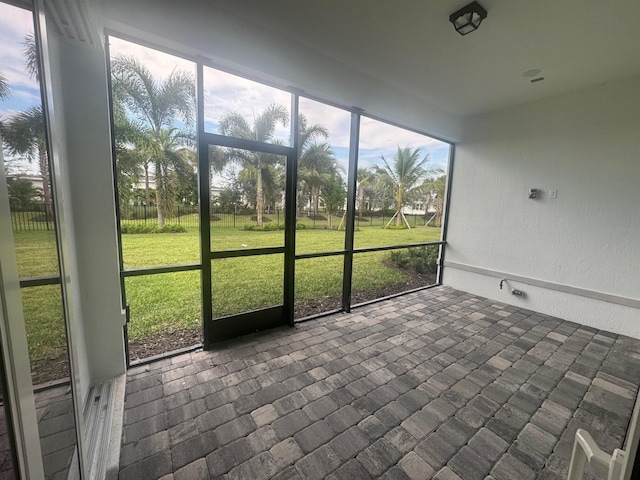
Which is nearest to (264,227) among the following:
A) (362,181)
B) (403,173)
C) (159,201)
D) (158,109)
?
(159,201)

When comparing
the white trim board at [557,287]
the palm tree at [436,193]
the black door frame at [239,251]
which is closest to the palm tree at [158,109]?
the black door frame at [239,251]

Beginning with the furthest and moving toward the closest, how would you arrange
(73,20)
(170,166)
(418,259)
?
1. (418,259)
2. (170,166)
3. (73,20)

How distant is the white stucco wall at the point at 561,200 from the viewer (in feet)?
11.0

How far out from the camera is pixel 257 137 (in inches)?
116

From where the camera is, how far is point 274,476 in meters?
1.54

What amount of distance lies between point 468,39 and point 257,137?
2.29 meters

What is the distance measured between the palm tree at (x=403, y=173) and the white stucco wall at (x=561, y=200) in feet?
2.29

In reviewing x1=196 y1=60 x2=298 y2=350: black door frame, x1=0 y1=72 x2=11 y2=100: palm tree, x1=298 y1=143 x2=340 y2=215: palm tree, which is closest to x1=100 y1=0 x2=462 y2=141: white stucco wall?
x1=196 y1=60 x2=298 y2=350: black door frame

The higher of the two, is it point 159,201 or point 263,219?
point 159,201

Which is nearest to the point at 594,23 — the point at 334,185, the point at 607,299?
the point at 334,185

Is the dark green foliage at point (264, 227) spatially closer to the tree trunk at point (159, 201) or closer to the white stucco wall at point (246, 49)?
the tree trunk at point (159, 201)

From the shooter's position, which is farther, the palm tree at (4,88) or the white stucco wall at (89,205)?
the white stucco wall at (89,205)

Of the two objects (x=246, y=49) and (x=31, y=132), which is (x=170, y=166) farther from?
(x=31, y=132)

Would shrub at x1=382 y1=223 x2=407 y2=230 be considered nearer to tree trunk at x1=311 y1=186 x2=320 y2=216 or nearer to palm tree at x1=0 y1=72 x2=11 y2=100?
tree trunk at x1=311 y1=186 x2=320 y2=216
